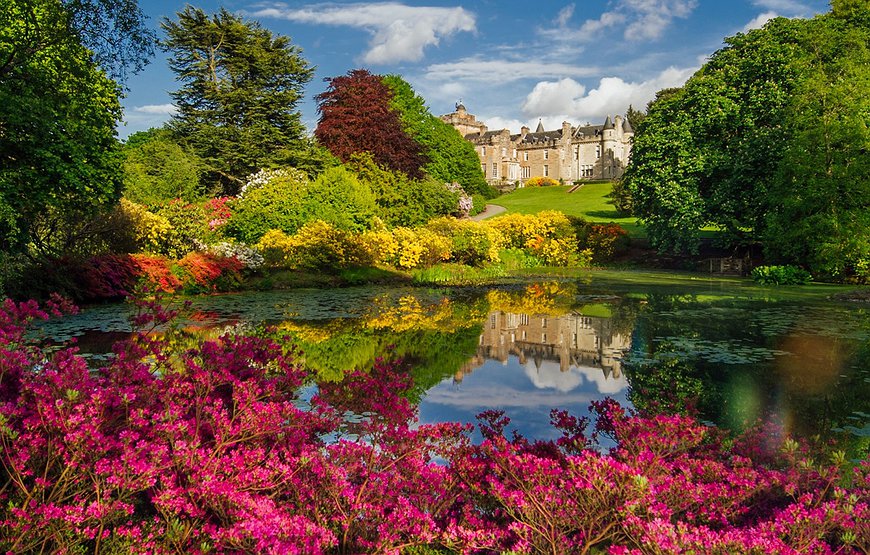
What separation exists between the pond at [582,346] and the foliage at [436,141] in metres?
28.6

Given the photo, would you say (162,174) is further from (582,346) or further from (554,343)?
(582,346)

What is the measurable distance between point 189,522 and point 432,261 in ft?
72.1

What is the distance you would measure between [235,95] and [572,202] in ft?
128

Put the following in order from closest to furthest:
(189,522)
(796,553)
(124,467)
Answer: (796,553) → (124,467) → (189,522)

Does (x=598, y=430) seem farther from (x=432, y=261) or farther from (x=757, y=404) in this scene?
(x=432, y=261)

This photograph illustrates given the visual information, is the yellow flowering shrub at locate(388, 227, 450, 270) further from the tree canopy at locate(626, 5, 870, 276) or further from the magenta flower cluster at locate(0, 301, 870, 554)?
the magenta flower cluster at locate(0, 301, 870, 554)

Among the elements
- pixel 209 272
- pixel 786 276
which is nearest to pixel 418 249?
pixel 209 272

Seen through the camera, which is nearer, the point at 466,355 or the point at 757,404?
the point at 757,404

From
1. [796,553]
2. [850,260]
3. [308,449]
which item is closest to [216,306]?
[308,449]

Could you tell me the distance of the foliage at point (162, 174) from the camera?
104 ft

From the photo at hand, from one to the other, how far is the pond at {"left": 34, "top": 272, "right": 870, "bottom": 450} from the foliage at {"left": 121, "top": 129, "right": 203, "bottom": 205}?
56.4ft

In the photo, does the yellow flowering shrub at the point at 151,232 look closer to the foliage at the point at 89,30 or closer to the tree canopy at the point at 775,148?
the foliage at the point at 89,30

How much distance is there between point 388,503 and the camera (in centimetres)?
358

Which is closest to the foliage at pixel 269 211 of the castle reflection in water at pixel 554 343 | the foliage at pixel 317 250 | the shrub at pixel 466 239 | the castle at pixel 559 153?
the foliage at pixel 317 250
